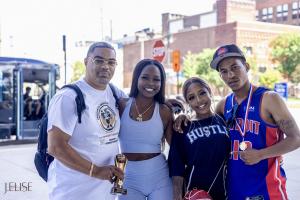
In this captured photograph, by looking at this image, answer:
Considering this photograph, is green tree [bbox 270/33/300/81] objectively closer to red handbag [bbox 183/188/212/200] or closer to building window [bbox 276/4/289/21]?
building window [bbox 276/4/289/21]

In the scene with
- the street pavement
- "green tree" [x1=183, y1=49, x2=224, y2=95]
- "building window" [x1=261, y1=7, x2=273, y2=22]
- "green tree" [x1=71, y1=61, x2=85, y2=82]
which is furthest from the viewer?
"building window" [x1=261, y1=7, x2=273, y2=22]

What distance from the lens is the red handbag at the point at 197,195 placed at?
9.80 ft

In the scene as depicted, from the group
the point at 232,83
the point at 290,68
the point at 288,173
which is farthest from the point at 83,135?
the point at 290,68

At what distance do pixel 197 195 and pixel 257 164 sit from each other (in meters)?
0.48

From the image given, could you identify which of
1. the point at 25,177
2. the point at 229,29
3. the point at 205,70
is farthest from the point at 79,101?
the point at 229,29

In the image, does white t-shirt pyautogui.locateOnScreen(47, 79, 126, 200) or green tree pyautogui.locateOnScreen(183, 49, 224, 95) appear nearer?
white t-shirt pyautogui.locateOnScreen(47, 79, 126, 200)

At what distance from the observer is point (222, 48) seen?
317cm

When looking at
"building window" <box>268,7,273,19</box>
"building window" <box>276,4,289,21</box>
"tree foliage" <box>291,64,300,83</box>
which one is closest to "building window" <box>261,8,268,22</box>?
"building window" <box>268,7,273,19</box>

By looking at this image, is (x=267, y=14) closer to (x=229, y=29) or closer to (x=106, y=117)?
(x=229, y=29)

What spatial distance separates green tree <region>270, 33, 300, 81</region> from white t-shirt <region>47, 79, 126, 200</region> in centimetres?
4544

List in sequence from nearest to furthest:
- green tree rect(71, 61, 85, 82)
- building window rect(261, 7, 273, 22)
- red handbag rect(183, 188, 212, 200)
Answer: red handbag rect(183, 188, 212, 200) → green tree rect(71, 61, 85, 82) → building window rect(261, 7, 273, 22)

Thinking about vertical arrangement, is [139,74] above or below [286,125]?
above

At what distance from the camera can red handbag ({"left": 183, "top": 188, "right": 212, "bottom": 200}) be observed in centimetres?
299

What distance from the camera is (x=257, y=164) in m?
2.90
